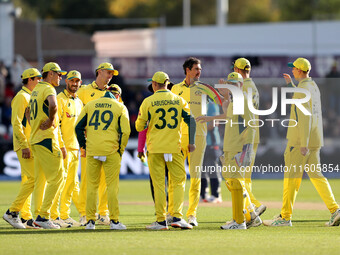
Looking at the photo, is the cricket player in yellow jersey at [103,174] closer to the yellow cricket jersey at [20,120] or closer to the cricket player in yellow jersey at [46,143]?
the cricket player in yellow jersey at [46,143]

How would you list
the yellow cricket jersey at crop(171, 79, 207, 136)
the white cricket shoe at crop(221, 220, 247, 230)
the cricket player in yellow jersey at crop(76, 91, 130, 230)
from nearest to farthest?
the cricket player in yellow jersey at crop(76, 91, 130, 230), the white cricket shoe at crop(221, 220, 247, 230), the yellow cricket jersey at crop(171, 79, 207, 136)

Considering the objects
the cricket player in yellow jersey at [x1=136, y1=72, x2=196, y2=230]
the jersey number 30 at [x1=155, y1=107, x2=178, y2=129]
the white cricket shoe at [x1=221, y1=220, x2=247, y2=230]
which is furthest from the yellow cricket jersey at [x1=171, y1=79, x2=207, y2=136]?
the white cricket shoe at [x1=221, y1=220, x2=247, y2=230]

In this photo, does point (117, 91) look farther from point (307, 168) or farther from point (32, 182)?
point (307, 168)

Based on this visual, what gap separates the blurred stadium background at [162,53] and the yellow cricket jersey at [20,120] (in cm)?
723

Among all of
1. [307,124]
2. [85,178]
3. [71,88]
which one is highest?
[71,88]

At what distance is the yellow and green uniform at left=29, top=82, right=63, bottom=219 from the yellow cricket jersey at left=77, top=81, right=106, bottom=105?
4.51 ft

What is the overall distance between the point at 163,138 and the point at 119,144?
0.69 meters

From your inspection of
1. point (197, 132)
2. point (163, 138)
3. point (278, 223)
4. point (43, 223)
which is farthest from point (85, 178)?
point (278, 223)

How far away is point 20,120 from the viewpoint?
13.0 metres

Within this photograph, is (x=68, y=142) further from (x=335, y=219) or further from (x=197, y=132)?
(x=335, y=219)

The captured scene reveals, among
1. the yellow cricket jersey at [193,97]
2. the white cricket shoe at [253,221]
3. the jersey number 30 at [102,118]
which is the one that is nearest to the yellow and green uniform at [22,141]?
the jersey number 30 at [102,118]

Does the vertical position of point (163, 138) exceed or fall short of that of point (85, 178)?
it exceeds it

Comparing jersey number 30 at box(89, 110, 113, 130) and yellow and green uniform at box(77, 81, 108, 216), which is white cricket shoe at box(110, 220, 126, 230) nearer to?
yellow and green uniform at box(77, 81, 108, 216)

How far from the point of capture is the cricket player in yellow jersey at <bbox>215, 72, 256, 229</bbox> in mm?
12648
